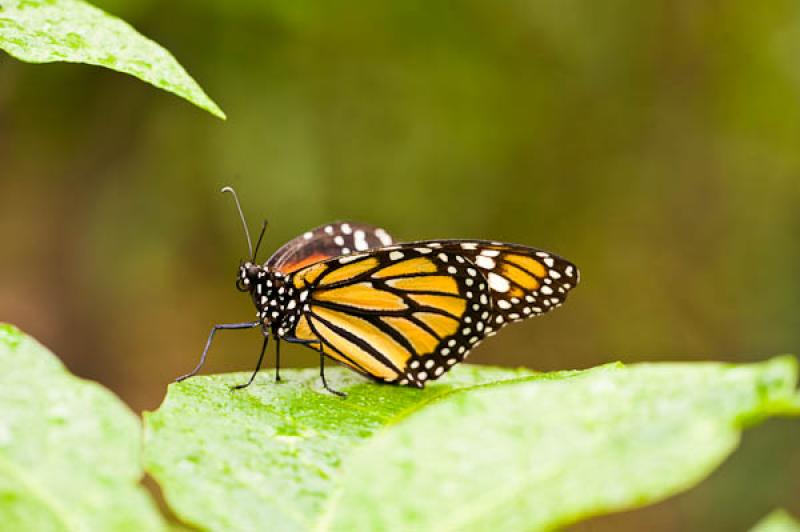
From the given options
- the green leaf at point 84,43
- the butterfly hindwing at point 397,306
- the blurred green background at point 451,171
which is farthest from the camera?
the blurred green background at point 451,171

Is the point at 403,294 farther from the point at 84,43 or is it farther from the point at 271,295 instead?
the point at 84,43

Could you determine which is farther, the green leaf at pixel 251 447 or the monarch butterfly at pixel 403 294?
the monarch butterfly at pixel 403 294

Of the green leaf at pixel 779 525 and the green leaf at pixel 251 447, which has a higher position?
the green leaf at pixel 779 525

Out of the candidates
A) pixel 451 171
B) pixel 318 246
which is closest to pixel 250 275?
pixel 318 246

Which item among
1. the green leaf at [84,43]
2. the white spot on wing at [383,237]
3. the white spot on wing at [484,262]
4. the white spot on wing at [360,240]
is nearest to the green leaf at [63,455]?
the green leaf at [84,43]

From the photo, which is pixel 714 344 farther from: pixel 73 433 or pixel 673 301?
pixel 73 433

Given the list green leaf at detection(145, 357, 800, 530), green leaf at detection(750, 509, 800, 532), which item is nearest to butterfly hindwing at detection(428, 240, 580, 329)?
green leaf at detection(145, 357, 800, 530)

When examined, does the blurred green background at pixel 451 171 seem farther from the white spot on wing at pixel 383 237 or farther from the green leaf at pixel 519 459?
the green leaf at pixel 519 459
